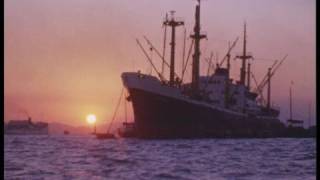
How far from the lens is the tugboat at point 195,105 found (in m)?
84.2

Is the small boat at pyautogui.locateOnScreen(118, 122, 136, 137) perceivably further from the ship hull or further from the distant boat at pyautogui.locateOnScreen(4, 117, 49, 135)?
the distant boat at pyautogui.locateOnScreen(4, 117, 49, 135)

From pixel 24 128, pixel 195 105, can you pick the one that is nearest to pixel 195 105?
pixel 195 105

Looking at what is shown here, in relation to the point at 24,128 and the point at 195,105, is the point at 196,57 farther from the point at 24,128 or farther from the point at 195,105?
the point at 24,128

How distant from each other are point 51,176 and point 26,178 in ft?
5.72

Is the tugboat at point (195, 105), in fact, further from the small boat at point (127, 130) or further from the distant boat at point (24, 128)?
the distant boat at point (24, 128)

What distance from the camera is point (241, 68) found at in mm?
117812

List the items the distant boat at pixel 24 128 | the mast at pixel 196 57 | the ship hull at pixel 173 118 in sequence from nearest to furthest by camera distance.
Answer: the ship hull at pixel 173 118 < the mast at pixel 196 57 < the distant boat at pixel 24 128

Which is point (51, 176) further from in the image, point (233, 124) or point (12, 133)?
point (12, 133)

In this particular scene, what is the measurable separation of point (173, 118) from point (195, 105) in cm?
433

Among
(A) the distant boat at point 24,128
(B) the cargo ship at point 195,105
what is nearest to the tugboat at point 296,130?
(B) the cargo ship at point 195,105

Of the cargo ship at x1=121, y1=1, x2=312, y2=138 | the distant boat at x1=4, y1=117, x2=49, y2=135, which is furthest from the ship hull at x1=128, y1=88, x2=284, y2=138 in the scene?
the distant boat at x1=4, y1=117, x2=49, y2=135

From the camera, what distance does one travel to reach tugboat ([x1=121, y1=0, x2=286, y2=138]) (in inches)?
3314

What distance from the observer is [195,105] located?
8888cm

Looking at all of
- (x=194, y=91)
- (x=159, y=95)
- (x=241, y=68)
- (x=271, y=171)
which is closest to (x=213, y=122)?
(x=194, y=91)
